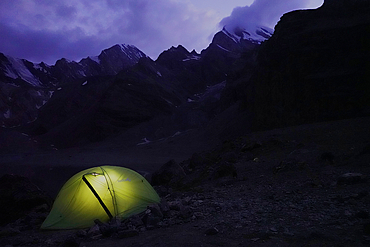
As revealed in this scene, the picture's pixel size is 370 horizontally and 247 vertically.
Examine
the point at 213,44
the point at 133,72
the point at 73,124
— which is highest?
the point at 213,44

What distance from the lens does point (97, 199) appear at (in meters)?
8.33

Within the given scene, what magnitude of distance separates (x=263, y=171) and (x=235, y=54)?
11242 cm

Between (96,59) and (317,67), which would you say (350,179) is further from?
(96,59)

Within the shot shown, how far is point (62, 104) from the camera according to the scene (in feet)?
293

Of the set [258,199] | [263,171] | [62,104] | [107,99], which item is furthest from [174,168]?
[62,104]

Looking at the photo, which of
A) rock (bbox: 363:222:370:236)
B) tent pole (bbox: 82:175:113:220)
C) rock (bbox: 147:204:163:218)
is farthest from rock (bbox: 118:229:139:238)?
rock (bbox: 363:222:370:236)

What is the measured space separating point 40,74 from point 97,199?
163 metres

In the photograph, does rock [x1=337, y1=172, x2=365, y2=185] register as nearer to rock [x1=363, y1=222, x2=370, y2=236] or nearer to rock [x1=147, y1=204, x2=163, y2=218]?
rock [x1=363, y1=222, x2=370, y2=236]

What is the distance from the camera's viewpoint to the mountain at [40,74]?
9388 centimetres

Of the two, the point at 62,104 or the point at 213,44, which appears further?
the point at 213,44

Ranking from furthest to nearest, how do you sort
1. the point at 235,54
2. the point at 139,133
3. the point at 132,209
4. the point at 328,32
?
the point at 235,54 → the point at 139,133 → the point at 328,32 → the point at 132,209

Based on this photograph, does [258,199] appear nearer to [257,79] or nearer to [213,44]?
[257,79]

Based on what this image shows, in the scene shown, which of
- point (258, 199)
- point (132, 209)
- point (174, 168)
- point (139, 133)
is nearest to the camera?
point (258, 199)

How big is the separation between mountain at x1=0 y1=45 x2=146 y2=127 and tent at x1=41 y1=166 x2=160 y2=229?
96.7 meters
